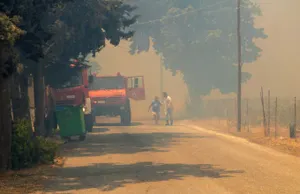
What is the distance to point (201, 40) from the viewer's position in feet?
179

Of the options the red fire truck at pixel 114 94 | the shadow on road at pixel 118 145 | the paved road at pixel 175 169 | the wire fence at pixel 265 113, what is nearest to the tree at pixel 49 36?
the shadow on road at pixel 118 145

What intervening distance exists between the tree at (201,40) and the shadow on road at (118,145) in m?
30.1

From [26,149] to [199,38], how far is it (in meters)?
41.0

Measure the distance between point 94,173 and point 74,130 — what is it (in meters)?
9.07

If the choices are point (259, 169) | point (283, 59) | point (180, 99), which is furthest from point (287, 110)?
point (283, 59)

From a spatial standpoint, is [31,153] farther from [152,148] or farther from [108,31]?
[108,31]

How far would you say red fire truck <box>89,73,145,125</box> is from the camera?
36213 millimetres

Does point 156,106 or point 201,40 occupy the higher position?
point 201,40

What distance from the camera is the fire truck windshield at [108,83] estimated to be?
1447 inches

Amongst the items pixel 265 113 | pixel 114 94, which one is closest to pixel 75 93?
pixel 114 94

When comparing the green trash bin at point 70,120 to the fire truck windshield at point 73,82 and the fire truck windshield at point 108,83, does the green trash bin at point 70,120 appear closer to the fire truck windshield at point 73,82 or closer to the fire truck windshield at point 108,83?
the fire truck windshield at point 73,82

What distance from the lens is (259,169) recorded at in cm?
1477

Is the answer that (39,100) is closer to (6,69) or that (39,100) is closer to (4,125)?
(4,125)

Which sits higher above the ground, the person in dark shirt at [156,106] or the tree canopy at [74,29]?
the tree canopy at [74,29]
